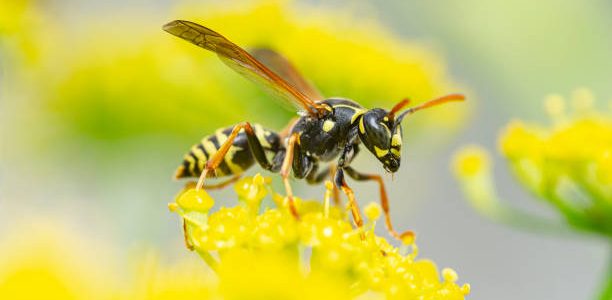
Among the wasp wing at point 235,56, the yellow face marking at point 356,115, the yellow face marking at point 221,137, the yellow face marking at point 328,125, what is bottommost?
the yellow face marking at point 221,137

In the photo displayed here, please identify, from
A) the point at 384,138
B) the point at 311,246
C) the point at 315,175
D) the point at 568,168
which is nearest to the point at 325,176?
the point at 315,175

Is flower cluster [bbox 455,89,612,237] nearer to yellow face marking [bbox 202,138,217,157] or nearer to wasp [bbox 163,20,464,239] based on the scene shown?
wasp [bbox 163,20,464,239]

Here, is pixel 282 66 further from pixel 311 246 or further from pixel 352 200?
pixel 311 246

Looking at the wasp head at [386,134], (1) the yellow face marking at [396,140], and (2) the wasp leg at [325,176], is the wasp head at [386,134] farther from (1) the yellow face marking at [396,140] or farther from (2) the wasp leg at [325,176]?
(2) the wasp leg at [325,176]

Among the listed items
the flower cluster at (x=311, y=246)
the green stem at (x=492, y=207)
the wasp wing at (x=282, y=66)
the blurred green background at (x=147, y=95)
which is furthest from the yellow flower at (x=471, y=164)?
the flower cluster at (x=311, y=246)

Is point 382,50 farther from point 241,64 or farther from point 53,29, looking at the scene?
point 241,64

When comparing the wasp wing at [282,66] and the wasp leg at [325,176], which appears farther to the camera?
the wasp wing at [282,66]

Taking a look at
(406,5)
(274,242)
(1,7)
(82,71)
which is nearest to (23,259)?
(274,242)

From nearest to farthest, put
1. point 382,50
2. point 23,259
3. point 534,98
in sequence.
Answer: point 23,259
point 382,50
point 534,98
